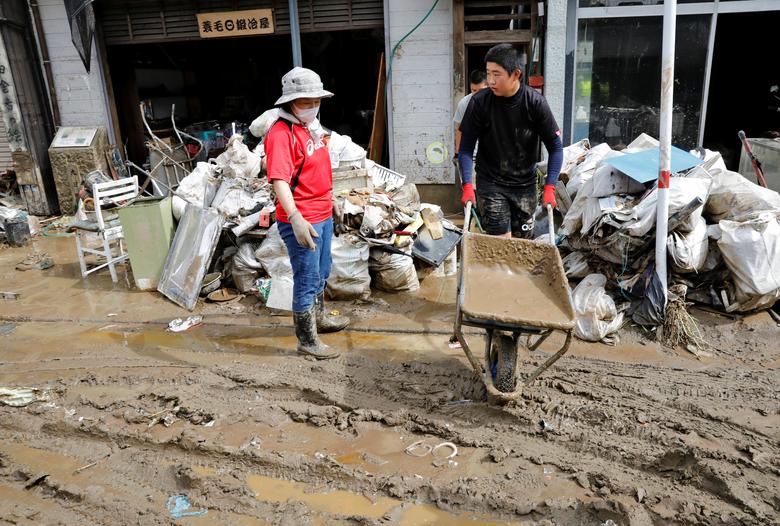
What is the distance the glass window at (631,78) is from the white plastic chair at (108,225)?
563 cm

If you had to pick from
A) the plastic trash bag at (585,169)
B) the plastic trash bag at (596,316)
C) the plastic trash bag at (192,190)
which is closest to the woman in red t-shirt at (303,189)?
the plastic trash bag at (596,316)

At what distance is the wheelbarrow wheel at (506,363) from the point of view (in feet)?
10.0

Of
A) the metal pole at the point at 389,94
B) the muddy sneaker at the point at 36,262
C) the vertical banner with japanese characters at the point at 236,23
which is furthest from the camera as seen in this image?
the vertical banner with japanese characters at the point at 236,23

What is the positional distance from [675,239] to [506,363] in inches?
78.8

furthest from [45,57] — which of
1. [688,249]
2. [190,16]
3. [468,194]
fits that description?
[688,249]

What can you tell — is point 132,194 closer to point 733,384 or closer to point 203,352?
point 203,352

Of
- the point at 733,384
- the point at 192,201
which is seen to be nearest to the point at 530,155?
the point at 733,384

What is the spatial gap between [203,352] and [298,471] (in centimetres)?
175

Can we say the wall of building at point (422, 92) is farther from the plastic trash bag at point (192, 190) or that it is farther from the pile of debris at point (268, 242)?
the plastic trash bag at point (192, 190)

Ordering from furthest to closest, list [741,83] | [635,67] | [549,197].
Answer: [741,83] < [635,67] < [549,197]

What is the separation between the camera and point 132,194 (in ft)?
19.9

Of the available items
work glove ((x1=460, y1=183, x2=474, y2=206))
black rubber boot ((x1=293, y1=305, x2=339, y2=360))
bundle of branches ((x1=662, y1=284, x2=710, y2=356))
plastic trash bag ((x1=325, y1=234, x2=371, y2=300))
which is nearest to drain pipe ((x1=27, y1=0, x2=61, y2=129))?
plastic trash bag ((x1=325, y1=234, x2=371, y2=300))

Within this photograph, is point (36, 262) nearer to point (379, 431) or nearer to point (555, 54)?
point (379, 431)

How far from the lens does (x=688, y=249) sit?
4141 mm
